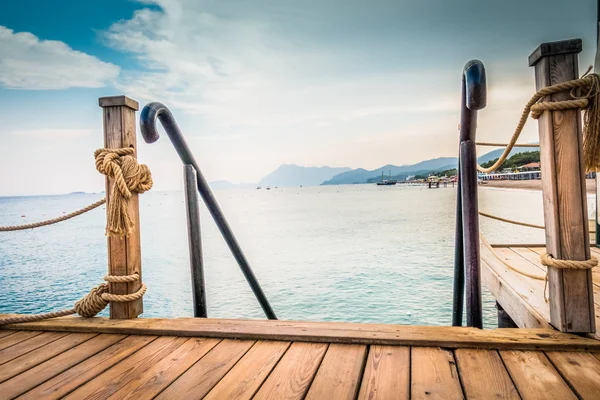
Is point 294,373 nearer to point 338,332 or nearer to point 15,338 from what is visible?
point 338,332

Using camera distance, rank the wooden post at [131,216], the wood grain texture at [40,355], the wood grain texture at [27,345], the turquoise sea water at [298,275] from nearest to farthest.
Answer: the wood grain texture at [40,355] < the wood grain texture at [27,345] < the wooden post at [131,216] < the turquoise sea water at [298,275]

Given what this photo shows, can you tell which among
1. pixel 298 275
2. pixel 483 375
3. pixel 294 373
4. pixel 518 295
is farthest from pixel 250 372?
pixel 298 275

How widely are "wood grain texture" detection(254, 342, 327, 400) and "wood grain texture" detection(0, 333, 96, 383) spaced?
110cm

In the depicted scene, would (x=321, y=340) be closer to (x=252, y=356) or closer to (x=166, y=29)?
(x=252, y=356)

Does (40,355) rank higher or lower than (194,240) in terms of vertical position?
lower

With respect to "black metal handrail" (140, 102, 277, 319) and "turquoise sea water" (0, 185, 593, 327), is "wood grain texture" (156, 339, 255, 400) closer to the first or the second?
"black metal handrail" (140, 102, 277, 319)

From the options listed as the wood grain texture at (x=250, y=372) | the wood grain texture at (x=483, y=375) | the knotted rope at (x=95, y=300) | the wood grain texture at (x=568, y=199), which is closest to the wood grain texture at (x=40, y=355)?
the knotted rope at (x=95, y=300)

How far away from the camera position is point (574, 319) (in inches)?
60.7

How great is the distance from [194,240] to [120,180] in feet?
2.19

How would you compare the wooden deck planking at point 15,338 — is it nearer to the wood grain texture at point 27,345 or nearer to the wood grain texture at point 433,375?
the wood grain texture at point 27,345

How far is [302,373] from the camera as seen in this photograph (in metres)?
1.32

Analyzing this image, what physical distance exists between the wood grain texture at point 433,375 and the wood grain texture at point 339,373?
21 centimetres

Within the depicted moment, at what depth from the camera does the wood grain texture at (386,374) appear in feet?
3.80

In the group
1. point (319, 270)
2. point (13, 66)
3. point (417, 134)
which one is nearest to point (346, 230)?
point (319, 270)
